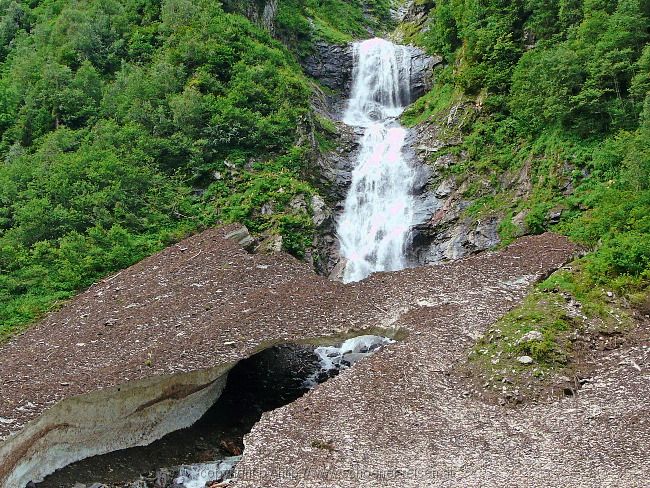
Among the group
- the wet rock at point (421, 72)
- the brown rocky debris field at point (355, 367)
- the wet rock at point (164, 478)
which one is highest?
the wet rock at point (421, 72)

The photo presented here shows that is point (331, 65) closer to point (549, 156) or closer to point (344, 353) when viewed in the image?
point (549, 156)

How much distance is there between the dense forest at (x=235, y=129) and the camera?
19.9 m

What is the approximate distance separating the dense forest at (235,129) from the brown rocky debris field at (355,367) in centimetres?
189

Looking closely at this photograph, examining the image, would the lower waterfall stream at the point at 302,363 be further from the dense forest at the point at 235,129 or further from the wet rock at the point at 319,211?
the dense forest at the point at 235,129

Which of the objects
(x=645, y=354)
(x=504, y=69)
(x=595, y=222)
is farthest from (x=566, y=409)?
(x=504, y=69)

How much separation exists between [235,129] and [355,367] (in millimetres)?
14680

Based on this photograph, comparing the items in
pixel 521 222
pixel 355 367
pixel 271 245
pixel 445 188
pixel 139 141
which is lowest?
pixel 355 367

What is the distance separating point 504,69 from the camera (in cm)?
2655

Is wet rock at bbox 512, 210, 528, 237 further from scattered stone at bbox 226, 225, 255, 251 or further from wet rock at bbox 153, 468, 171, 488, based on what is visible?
wet rock at bbox 153, 468, 171, 488

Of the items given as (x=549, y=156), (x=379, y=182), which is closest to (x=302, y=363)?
(x=379, y=182)

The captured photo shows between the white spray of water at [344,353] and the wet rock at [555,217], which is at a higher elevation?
the wet rock at [555,217]

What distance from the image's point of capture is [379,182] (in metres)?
28.1

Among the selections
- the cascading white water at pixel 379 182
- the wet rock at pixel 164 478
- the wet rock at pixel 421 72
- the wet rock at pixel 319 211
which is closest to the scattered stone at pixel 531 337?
the wet rock at pixel 164 478

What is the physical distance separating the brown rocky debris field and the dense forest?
74.5 inches
